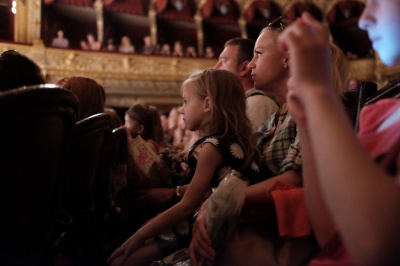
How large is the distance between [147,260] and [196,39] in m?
10.3

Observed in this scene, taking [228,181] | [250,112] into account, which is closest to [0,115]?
[228,181]

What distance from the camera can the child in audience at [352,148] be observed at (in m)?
0.51

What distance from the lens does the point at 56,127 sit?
90cm

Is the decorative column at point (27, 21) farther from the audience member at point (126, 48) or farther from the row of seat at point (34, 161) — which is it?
→ the row of seat at point (34, 161)

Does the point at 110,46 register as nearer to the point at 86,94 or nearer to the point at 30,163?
the point at 86,94

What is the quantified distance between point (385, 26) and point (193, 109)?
973 millimetres

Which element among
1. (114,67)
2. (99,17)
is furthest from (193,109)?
(99,17)

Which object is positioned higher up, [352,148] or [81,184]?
[352,148]

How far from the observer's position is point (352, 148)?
20.9 inches

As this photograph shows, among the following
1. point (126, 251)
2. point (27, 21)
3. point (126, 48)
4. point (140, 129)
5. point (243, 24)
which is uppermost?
point (243, 24)

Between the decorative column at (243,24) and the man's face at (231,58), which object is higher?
the decorative column at (243,24)

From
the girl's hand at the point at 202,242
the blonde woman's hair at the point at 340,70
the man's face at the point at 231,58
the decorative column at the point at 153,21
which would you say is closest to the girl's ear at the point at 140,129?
the man's face at the point at 231,58

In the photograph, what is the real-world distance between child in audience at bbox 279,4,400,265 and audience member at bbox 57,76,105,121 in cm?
122

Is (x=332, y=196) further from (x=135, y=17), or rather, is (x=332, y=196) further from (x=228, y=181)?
(x=135, y=17)
